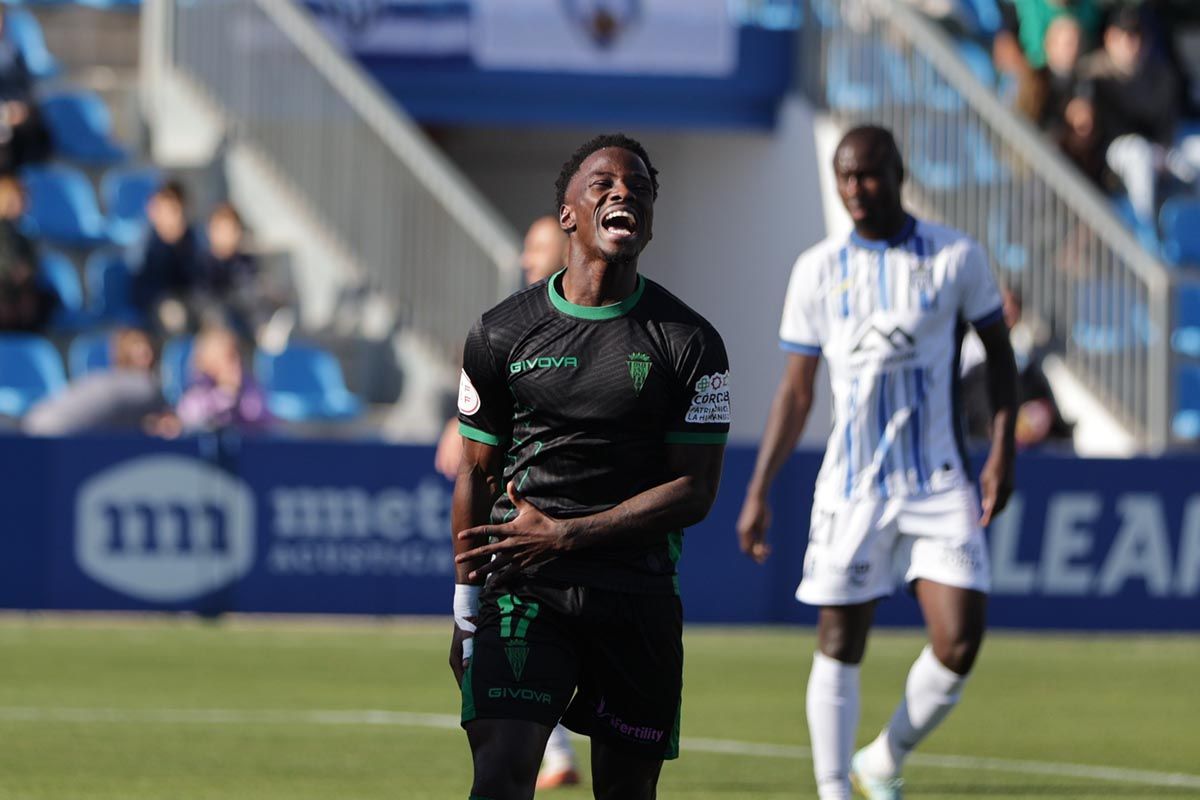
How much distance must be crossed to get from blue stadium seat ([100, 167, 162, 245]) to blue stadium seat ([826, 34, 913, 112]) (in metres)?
6.55

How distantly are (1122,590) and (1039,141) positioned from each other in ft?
18.4

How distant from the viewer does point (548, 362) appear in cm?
563

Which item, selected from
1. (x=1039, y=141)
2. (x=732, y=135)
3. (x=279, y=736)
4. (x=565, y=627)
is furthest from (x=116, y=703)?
(x=732, y=135)

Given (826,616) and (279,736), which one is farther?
(279,736)

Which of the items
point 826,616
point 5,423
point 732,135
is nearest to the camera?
point 826,616

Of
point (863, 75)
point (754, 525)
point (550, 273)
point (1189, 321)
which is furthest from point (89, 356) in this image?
point (754, 525)

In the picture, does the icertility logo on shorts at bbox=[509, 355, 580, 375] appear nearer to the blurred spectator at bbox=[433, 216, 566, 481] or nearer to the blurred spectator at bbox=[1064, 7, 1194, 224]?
the blurred spectator at bbox=[433, 216, 566, 481]

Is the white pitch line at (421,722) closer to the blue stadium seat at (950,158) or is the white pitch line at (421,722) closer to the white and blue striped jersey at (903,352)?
the white and blue striped jersey at (903,352)

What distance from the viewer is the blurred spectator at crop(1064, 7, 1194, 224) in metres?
22.4

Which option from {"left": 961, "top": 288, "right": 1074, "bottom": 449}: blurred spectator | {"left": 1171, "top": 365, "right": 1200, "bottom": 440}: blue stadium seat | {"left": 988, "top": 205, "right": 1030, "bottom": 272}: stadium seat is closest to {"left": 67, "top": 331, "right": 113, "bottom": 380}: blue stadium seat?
{"left": 961, "top": 288, "right": 1074, "bottom": 449}: blurred spectator

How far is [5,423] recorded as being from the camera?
18.5 m

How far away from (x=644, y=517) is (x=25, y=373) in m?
14.0

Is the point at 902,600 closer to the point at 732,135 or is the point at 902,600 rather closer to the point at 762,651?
the point at 762,651

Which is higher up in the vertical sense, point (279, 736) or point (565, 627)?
point (565, 627)
